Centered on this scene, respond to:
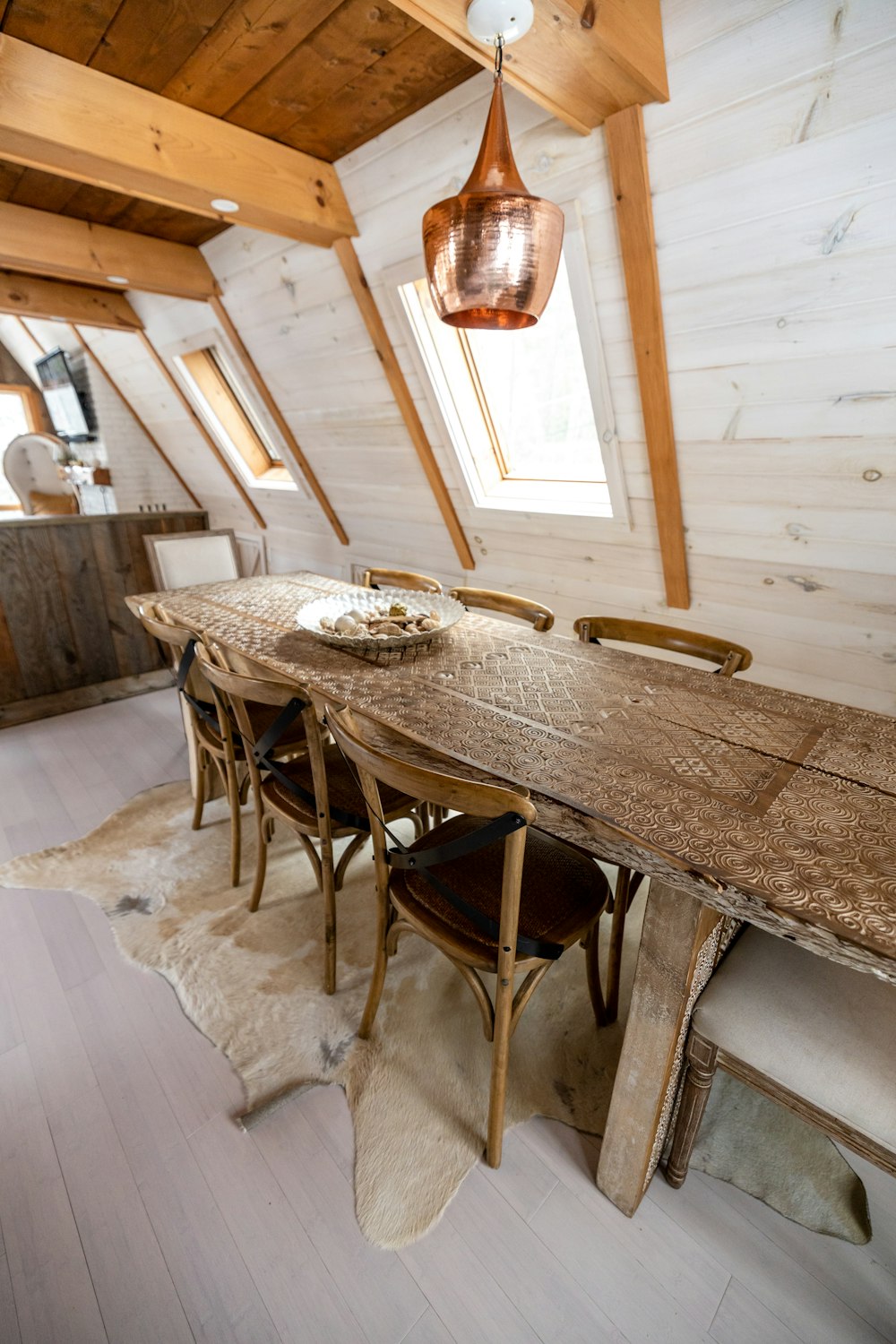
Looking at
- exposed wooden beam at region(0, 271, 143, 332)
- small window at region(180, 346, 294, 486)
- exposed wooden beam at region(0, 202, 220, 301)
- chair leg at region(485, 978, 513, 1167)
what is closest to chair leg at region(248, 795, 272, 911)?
chair leg at region(485, 978, 513, 1167)

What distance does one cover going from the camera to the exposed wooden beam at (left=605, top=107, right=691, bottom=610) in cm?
150

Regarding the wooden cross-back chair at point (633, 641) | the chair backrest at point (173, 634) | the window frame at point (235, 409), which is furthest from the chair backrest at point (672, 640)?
the window frame at point (235, 409)

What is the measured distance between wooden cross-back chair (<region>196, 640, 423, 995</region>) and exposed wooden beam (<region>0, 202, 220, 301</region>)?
225 cm

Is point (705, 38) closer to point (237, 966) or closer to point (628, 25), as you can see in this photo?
point (628, 25)

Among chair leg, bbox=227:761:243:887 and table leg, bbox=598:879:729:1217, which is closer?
table leg, bbox=598:879:729:1217

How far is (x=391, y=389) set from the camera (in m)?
2.66

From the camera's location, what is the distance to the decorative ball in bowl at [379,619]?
1771mm

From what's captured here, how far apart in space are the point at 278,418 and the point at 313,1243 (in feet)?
11.5

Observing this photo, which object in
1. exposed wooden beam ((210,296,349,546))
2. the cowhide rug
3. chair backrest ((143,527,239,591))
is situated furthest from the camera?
exposed wooden beam ((210,296,349,546))

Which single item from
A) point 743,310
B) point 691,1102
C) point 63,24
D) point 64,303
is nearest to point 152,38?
point 63,24

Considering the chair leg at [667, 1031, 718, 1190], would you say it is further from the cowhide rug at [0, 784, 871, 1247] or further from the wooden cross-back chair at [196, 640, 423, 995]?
the wooden cross-back chair at [196, 640, 423, 995]

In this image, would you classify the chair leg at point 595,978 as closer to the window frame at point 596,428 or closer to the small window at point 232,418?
the window frame at point 596,428

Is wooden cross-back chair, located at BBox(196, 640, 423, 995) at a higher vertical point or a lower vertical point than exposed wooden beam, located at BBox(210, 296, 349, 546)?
lower

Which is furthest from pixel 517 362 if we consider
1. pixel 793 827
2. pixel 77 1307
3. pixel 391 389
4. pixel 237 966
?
pixel 77 1307
